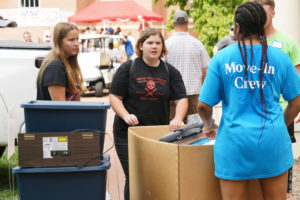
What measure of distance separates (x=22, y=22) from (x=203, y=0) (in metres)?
27.1

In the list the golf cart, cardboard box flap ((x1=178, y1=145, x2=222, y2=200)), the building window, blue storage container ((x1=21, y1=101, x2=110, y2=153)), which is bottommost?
the golf cart

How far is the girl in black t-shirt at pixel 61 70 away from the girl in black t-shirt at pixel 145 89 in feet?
1.10

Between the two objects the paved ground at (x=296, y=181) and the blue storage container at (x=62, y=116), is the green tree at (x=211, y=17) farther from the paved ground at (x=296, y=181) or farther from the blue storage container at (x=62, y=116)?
the blue storage container at (x=62, y=116)

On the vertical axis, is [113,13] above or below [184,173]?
below

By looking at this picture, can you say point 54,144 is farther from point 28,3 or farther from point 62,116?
point 28,3

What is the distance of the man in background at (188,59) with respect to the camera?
7039mm

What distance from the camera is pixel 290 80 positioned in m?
3.22

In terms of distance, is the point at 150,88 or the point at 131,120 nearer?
the point at 131,120

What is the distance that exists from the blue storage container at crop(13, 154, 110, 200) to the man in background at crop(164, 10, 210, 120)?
11.3ft

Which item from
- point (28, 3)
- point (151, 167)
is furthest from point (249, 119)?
point (28, 3)

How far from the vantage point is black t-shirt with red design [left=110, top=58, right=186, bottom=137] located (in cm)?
427

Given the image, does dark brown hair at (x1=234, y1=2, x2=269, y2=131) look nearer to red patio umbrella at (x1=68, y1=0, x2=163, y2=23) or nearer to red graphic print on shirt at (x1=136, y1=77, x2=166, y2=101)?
red graphic print on shirt at (x1=136, y1=77, x2=166, y2=101)

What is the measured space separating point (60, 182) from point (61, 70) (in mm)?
956

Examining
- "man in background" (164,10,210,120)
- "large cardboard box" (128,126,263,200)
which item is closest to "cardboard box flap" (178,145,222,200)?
"large cardboard box" (128,126,263,200)
